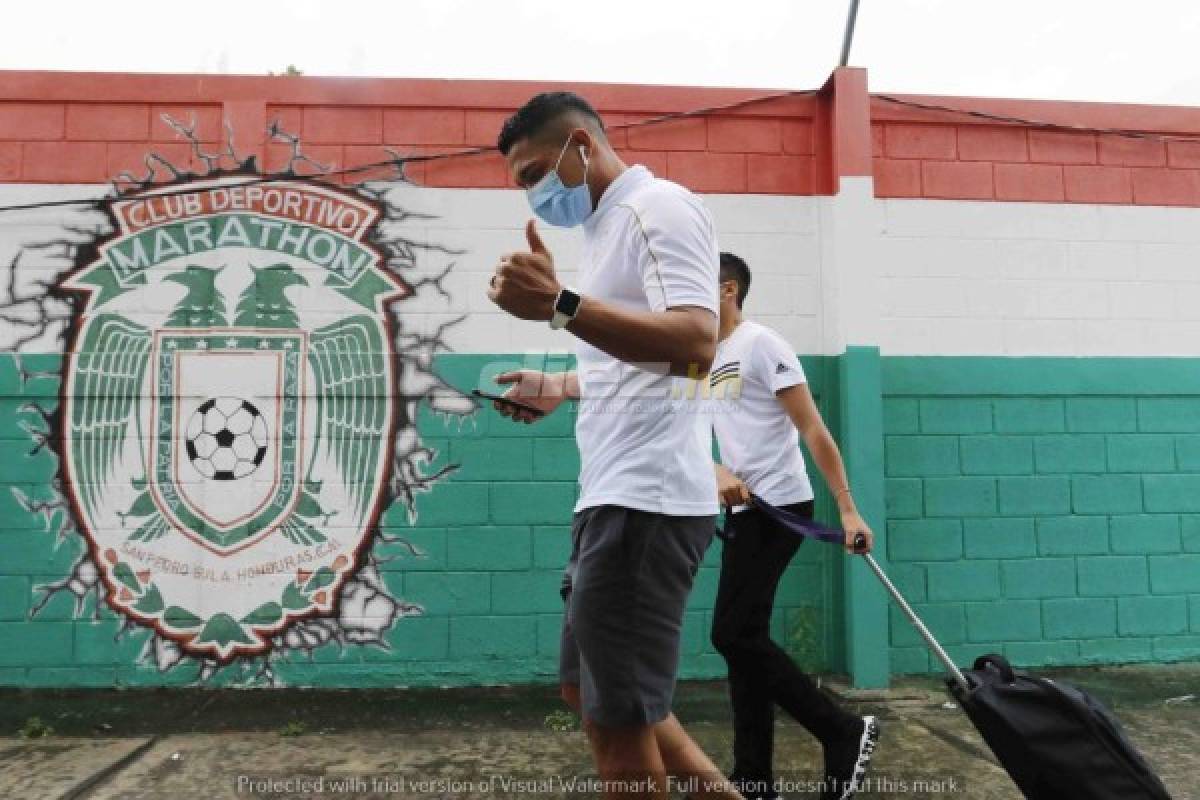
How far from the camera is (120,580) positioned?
399 cm

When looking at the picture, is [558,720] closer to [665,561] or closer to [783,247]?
[665,561]

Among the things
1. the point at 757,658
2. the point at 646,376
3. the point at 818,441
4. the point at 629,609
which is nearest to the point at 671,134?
the point at 818,441

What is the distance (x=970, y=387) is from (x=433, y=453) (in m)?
2.61

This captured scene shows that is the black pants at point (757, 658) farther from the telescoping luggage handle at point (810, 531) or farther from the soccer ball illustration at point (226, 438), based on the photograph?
the soccer ball illustration at point (226, 438)

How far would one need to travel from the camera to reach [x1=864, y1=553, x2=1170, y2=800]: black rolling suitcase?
6.47 feet

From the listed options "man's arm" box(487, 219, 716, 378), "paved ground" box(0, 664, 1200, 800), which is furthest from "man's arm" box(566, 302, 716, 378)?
"paved ground" box(0, 664, 1200, 800)

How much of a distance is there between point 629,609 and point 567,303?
0.60m

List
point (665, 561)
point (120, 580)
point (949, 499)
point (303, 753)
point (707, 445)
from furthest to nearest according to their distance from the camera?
point (949, 499)
point (120, 580)
point (303, 753)
point (707, 445)
point (665, 561)

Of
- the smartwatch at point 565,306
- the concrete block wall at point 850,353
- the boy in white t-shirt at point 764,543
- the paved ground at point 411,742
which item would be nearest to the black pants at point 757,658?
the boy in white t-shirt at point 764,543

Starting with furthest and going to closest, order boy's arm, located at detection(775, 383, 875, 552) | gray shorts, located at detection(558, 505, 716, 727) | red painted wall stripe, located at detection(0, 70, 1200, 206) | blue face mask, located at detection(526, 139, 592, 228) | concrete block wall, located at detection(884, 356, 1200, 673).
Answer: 1. concrete block wall, located at detection(884, 356, 1200, 673)
2. red painted wall stripe, located at detection(0, 70, 1200, 206)
3. boy's arm, located at detection(775, 383, 875, 552)
4. blue face mask, located at detection(526, 139, 592, 228)
5. gray shorts, located at detection(558, 505, 716, 727)

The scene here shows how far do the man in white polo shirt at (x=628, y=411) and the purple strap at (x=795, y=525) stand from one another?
73 centimetres

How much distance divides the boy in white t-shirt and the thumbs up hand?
1063 mm

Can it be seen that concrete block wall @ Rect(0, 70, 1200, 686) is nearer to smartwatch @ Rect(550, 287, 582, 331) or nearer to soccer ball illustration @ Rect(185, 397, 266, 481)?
soccer ball illustration @ Rect(185, 397, 266, 481)

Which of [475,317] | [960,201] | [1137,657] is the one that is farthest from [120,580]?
[1137,657]
